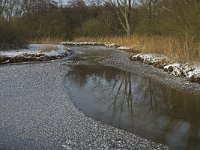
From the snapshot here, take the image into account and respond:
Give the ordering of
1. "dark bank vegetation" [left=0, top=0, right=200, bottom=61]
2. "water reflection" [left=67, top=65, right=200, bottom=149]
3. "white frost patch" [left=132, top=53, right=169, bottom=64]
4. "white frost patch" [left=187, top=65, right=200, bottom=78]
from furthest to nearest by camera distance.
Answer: "white frost patch" [left=132, top=53, right=169, bottom=64] → "dark bank vegetation" [left=0, top=0, right=200, bottom=61] → "white frost patch" [left=187, top=65, right=200, bottom=78] → "water reflection" [left=67, top=65, right=200, bottom=149]

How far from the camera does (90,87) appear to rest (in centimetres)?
1180

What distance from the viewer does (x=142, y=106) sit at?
9.19 metres

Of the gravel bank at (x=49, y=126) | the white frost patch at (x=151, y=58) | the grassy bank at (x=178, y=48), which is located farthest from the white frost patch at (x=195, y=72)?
the gravel bank at (x=49, y=126)

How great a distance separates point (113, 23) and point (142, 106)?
40.7 metres

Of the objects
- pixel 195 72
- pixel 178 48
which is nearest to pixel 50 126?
pixel 195 72

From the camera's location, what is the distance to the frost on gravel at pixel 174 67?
12.6 m

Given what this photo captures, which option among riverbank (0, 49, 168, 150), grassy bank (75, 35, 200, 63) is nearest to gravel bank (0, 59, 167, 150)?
riverbank (0, 49, 168, 150)

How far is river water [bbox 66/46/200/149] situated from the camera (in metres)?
6.98

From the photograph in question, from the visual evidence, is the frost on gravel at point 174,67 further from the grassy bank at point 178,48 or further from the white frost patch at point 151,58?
the grassy bank at point 178,48

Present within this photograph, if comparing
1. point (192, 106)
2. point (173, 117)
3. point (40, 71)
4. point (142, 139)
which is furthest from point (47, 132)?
point (40, 71)

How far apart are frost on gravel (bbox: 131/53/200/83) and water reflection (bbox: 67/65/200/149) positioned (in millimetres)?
1259

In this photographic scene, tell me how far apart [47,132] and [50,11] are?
1696 inches

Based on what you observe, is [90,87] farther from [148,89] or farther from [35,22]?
[35,22]

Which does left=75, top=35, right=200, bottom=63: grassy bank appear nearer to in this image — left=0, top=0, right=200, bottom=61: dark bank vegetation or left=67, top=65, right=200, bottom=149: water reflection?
left=0, top=0, right=200, bottom=61: dark bank vegetation
